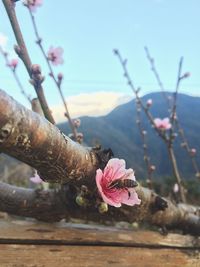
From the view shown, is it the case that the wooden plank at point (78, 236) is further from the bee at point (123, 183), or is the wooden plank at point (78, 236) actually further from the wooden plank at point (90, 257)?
the bee at point (123, 183)

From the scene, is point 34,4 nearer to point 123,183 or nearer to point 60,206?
point 60,206

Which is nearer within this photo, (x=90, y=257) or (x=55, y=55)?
(x=90, y=257)

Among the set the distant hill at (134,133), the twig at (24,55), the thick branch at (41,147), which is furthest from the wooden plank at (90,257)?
the distant hill at (134,133)

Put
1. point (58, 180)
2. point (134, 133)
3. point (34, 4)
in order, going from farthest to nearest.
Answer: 1. point (134, 133)
2. point (34, 4)
3. point (58, 180)

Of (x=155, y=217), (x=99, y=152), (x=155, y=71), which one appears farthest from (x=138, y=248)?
(x=155, y=71)

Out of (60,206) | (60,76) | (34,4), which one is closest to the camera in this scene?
(60,206)

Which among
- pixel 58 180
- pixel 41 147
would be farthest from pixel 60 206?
pixel 41 147

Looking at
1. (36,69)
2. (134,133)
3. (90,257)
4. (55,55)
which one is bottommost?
(90,257)

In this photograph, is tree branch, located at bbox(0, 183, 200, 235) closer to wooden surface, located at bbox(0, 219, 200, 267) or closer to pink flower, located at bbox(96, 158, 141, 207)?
wooden surface, located at bbox(0, 219, 200, 267)
